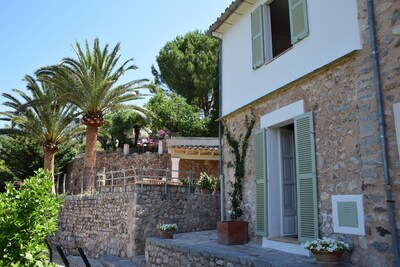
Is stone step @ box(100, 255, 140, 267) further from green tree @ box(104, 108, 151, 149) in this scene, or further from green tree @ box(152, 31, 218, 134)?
green tree @ box(152, 31, 218, 134)

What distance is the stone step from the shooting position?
10.1 m

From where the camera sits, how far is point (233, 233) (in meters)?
7.54

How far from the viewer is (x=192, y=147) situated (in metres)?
18.0

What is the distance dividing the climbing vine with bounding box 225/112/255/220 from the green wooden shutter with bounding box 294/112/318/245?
1747 millimetres

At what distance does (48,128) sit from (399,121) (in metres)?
17.6

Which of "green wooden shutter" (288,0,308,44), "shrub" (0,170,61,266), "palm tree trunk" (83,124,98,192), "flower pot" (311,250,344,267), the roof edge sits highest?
the roof edge

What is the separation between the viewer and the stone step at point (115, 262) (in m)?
10.1

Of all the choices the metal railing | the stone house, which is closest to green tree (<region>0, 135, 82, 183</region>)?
the metal railing

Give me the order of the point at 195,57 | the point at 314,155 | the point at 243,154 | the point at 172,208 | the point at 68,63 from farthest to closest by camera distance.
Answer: the point at 195,57, the point at 68,63, the point at 172,208, the point at 243,154, the point at 314,155

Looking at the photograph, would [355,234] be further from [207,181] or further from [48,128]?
[48,128]

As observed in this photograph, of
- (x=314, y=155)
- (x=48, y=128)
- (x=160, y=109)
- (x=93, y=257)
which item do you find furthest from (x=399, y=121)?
(x=160, y=109)

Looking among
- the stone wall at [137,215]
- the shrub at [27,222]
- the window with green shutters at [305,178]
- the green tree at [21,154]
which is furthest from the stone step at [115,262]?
the green tree at [21,154]

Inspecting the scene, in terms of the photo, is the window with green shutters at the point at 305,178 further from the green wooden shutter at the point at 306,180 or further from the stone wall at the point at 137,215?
the stone wall at the point at 137,215

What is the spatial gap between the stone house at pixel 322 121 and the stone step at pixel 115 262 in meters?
3.66
